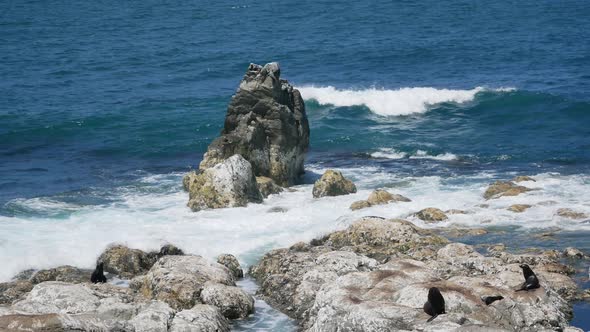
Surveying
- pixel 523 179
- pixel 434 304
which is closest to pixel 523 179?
pixel 523 179

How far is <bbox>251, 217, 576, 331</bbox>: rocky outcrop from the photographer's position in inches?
878

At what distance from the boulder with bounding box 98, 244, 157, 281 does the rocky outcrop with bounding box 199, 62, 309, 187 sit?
1049 cm

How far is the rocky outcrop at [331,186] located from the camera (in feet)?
133

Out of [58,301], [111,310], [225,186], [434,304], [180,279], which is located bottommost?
[225,186]

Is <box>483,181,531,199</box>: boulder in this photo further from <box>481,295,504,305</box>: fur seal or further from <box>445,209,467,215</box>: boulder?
<box>481,295,504,305</box>: fur seal

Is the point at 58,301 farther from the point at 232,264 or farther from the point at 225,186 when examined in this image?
the point at 225,186

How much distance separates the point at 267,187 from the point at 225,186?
8.68 ft

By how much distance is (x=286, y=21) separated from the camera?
96.2 meters

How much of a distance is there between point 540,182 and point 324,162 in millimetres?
12039

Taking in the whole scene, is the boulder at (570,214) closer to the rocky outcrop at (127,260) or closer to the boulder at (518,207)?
the boulder at (518,207)

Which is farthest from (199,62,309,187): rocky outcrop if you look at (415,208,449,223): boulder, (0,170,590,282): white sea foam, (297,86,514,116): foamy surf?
(297,86,514,116): foamy surf

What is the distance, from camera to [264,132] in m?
43.3

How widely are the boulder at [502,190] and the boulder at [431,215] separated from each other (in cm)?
376

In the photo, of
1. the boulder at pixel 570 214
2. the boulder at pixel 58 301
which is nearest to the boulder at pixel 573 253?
the boulder at pixel 570 214
